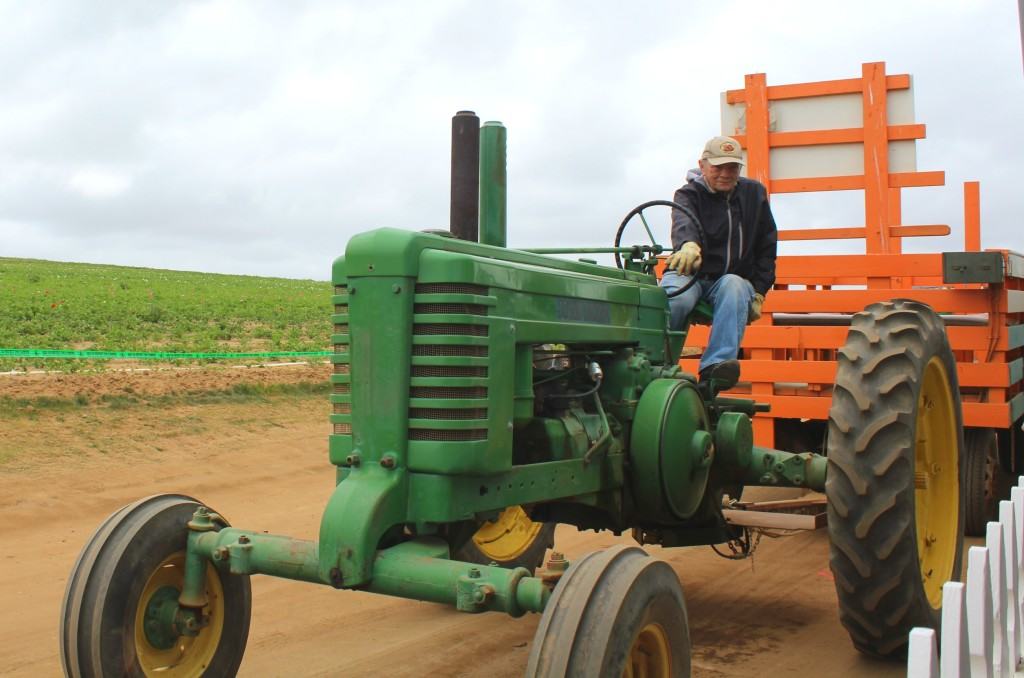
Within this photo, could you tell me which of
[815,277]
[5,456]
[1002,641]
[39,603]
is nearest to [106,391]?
[5,456]

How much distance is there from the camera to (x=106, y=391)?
949cm

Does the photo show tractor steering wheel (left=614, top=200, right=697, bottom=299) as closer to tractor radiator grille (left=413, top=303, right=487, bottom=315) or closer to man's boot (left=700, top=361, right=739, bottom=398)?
man's boot (left=700, top=361, right=739, bottom=398)

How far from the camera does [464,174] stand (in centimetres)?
387

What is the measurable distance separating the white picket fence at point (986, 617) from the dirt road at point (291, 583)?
0.76 meters

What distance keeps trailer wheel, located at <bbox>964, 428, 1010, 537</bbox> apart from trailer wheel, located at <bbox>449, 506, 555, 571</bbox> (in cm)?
248

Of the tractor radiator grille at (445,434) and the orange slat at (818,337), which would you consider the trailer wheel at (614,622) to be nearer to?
the tractor radiator grille at (445,434)

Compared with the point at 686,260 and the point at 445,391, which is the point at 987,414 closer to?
the point at 686,260

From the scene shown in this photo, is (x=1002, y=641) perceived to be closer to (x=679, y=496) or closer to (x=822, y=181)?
(x=679, y=496)

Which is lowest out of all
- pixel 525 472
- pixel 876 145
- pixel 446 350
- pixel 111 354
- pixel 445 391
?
pixel 525 472

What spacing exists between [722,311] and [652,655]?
2.26 metres

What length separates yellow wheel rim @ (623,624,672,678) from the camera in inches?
116

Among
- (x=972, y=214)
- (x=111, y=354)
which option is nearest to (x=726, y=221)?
(x=972, y=214)

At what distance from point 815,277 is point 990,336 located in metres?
1.01

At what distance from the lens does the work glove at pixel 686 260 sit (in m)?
4.56
